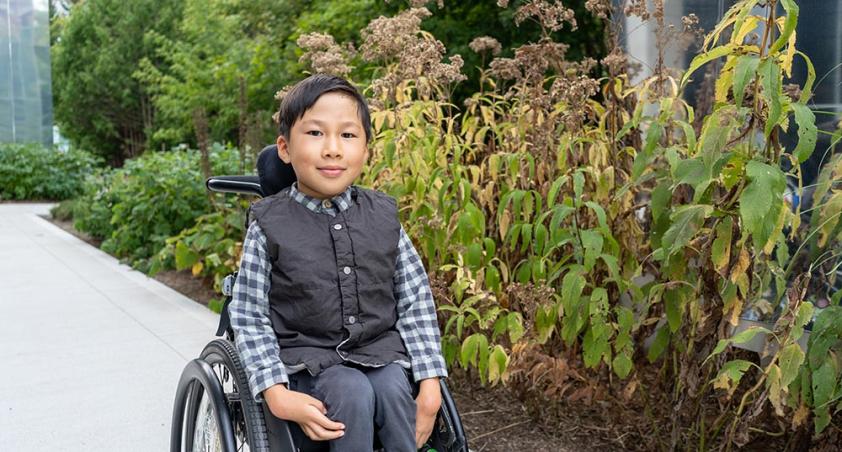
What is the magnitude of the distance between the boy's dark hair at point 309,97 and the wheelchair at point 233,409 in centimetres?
26

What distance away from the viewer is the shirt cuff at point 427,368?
204 centimetres

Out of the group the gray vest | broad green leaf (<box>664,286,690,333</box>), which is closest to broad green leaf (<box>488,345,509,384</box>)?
broad green leaf (<box>664,286,690,333</box>)

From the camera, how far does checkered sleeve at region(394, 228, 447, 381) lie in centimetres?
206

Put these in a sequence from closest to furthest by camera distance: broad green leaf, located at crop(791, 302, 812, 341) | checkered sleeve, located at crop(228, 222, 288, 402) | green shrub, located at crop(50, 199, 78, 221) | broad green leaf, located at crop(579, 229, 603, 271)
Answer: checkered sleeve, located at crop(228, 222, 288, 402), broad green leaf, located at crop(791, 302, 812, 341), broad green leaf, located at crop(579, 229, 603, 271), green shrub, located at crop(50, 199, 78, 221)

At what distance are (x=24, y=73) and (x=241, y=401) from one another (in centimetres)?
1776

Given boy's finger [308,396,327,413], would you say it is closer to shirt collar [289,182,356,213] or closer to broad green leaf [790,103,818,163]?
shirt collar [289,182,356,213]

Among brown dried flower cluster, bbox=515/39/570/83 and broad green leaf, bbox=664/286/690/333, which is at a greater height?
brown dried flower cluster, bbox=515/39/570/83

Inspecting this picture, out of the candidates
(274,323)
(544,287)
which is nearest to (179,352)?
(544,287)

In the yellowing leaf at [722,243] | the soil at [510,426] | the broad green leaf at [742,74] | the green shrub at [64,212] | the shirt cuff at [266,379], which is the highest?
the broad green leaf at [742,74]

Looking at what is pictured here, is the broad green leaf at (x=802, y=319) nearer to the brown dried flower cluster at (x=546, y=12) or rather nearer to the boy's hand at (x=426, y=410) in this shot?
the boy's hand at (x=426, y=410)

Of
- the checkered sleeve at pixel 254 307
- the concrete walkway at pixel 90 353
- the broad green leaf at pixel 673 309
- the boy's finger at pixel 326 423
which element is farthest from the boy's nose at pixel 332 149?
the concrete walkway at pixel 90 353

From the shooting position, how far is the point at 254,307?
6.65 feet

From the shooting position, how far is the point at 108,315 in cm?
570

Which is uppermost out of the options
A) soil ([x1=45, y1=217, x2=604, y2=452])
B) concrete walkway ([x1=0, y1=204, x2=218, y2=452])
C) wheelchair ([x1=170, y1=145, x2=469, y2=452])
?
wheelchair ([x1=170, y1=145, x2=469, y2=452])
